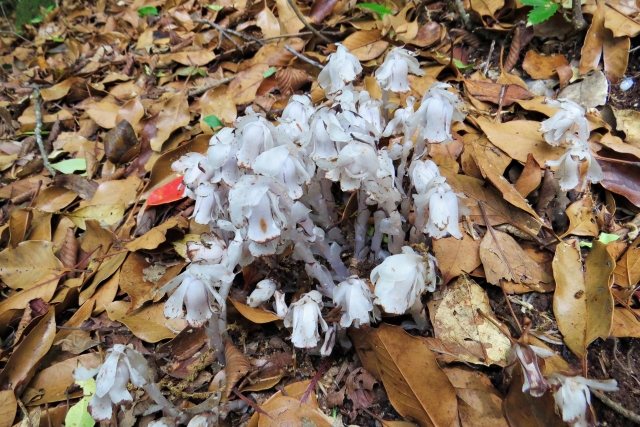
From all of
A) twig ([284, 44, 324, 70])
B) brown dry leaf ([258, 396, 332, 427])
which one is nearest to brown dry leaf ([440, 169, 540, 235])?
brown dry leaf ([258, 396, 332, 427])

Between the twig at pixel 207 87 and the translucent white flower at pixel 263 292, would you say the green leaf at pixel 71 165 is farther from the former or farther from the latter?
the translucent white flower at pixel 263 292

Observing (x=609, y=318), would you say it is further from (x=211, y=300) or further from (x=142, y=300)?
(x=142, y=300)

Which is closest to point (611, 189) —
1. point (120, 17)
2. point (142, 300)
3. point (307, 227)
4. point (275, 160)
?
point (307, 227)

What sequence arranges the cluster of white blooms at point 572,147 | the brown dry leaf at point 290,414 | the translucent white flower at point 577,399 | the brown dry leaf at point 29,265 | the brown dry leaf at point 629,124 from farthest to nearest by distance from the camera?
the brown dry leaf at point 29,265
the brown dry leaf at point 629,124
the cluster of white blooms at point 572,147
the brown dry leaf at point 290,414
the translucent white flower at point 577,399

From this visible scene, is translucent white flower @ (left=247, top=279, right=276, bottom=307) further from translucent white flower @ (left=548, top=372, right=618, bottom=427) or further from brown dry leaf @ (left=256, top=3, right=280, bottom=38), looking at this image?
brown dry leaf @ (left=256, top=3, right=280, bottom=38)

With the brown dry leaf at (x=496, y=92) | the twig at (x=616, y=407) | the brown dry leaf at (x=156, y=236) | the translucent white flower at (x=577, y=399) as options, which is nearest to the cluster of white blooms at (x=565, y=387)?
the translucent white flower at (x=577, y=399)

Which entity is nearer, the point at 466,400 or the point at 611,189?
the point at 466,400
